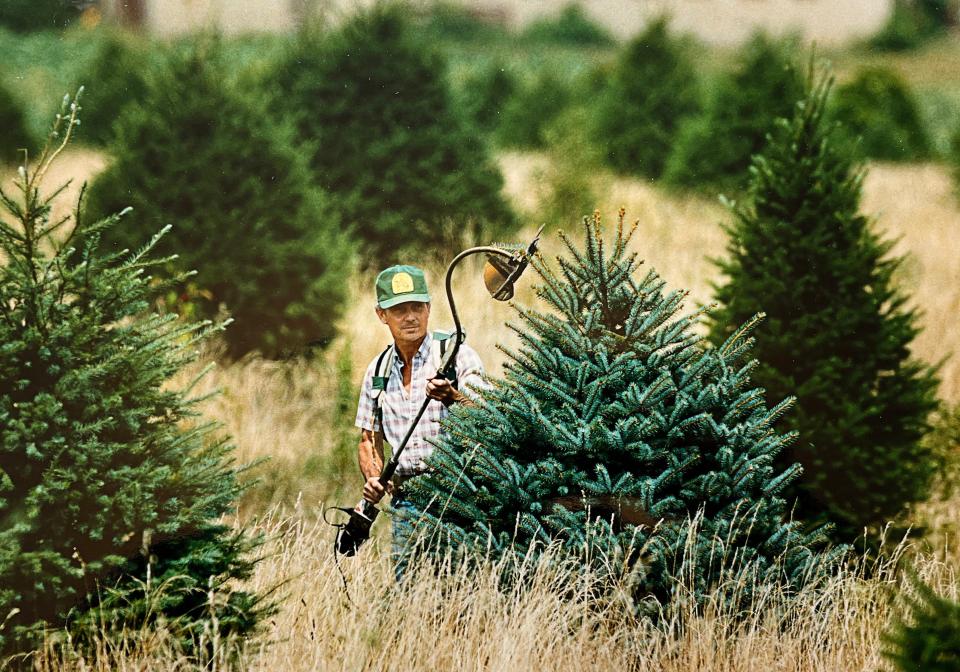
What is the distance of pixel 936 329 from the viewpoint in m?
9.33

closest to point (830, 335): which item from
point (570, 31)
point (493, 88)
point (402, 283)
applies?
point (402, 283)

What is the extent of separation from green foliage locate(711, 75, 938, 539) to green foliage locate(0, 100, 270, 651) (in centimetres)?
285

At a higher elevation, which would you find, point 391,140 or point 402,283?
point 391,140

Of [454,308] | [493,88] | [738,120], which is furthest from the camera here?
[493,88]

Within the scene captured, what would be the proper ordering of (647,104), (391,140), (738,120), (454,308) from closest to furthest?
(454,308)
(391,140)
(738,120)
(647,104)

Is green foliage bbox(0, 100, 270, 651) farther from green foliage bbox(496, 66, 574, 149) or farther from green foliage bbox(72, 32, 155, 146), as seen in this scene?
green foliage bbox(496, 66, 574, 149)

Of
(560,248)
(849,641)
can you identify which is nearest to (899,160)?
(560,248)

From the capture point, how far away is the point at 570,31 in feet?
176

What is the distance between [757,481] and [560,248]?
772 cm

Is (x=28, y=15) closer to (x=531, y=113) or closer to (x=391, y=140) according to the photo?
(x=531, y=113)

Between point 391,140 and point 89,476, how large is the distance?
7.94 m

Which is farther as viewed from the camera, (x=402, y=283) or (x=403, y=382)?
(x=403, y=382)

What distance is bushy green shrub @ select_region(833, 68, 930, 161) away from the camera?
2077 centimetres

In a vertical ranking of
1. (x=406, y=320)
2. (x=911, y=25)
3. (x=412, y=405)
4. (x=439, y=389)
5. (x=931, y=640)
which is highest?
(x=911, y=25)
